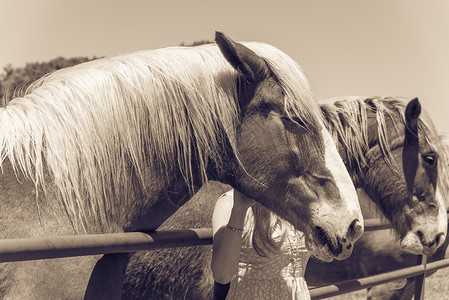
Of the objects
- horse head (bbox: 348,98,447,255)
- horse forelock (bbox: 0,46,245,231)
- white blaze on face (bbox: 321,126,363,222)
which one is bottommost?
horse head (bbox: 348,98,447,255)

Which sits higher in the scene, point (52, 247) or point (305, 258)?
point (52, 247)

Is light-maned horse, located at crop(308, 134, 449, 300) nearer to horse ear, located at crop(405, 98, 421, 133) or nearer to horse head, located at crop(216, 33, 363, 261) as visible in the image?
horse ear, located at crop(405, 98, 421, 133)

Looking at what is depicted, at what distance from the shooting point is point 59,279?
5.68ft

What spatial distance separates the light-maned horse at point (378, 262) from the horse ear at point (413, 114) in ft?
1.48

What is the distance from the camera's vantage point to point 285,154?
205cm

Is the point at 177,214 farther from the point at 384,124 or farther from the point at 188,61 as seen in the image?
the point at 384,124

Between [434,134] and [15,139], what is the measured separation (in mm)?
2920

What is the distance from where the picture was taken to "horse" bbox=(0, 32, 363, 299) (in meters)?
1.78

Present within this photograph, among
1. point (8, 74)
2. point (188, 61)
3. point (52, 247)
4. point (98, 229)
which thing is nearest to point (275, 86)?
point (188, 61)

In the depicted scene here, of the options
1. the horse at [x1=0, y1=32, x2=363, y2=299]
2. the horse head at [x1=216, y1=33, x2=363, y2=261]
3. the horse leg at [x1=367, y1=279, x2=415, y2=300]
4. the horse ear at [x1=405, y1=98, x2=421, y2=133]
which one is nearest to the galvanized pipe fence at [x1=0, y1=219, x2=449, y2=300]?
the horse at [x1=0, y1=32, x2=363, y2=299]

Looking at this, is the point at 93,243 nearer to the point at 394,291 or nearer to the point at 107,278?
the point at 107,278

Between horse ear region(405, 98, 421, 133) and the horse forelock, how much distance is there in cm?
205

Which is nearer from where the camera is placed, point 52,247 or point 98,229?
point 52,247

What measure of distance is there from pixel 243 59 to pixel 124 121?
1.53 feet
